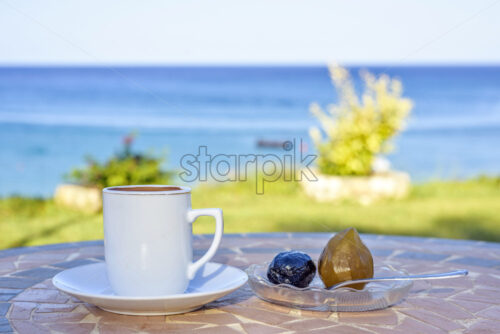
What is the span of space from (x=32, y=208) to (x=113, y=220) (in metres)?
5.44

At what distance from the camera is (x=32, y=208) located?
616cm

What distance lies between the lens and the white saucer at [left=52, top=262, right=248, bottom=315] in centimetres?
108

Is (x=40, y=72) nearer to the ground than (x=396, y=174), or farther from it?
farther from it

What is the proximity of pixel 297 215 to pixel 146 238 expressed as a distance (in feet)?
15.7

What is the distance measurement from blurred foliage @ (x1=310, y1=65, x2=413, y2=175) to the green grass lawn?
0.49m

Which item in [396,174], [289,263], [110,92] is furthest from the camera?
[110,92]

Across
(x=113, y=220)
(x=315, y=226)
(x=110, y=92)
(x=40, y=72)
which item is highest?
(x=40, y=72)

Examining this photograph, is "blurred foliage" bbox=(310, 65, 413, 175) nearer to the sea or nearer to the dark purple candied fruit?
the sea

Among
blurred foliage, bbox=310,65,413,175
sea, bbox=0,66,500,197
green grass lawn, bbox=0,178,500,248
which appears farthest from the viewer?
sea, bbox=0,66,500,197

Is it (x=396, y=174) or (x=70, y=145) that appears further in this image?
(x=70, y=145)

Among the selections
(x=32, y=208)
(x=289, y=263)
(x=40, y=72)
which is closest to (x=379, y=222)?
(x=32, y=208)

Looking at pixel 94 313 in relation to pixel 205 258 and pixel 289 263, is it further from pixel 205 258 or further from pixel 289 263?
pixel 289 263

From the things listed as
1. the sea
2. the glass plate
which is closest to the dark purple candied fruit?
Answer: the glass plate

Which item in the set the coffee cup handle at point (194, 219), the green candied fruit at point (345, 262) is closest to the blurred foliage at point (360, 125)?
the green candied fruit at point (345, 262)
